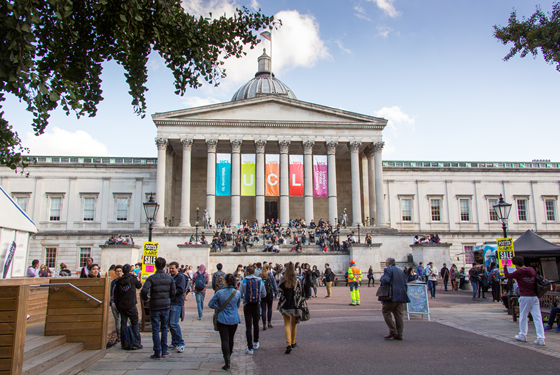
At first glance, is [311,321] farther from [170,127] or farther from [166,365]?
[170,127]

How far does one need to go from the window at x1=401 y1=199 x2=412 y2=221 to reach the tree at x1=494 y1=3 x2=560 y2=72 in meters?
32.6

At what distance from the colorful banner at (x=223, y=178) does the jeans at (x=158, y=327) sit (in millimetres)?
31327

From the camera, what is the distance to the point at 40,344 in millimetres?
7309

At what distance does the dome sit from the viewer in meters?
60.8

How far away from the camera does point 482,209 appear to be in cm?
4838

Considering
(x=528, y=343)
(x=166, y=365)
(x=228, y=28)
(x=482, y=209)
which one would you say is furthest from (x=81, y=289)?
(x=482, y=209)

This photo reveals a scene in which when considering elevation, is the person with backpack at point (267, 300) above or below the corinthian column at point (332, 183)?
below

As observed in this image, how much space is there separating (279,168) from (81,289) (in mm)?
32798

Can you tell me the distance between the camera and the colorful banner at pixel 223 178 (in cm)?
4006

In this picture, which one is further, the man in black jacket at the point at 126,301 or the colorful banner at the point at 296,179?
the colorful banner at the point at 296,179

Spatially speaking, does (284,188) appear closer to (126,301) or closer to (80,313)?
(126,301)

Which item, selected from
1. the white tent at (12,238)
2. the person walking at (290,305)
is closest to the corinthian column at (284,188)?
the white tent at (12,238)

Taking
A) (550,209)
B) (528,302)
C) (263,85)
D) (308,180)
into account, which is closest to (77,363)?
(528,302)

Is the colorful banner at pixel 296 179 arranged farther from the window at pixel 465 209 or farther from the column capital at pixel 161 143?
the window at pixel 465 209
